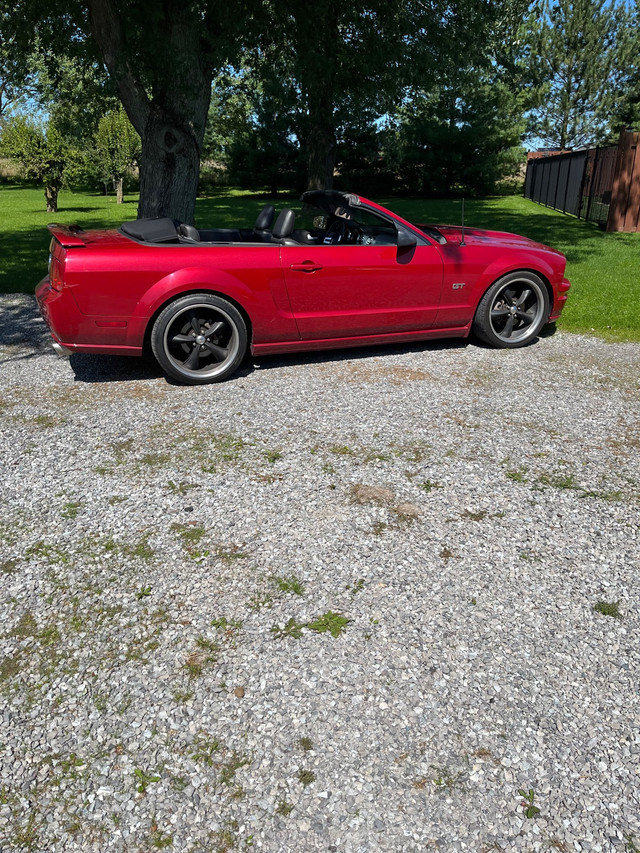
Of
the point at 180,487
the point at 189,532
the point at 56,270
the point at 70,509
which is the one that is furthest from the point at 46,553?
the point at 56,270

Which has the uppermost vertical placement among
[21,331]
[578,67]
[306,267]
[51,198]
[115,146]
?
[578,67]

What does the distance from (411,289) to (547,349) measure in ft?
5.58

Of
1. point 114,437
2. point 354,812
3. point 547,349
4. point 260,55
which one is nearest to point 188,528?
point 114,437

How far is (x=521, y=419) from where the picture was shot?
4.98 metres

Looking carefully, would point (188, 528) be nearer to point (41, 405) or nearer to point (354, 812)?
point (354, 812)

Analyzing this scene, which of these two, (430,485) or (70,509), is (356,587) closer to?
(430,485)

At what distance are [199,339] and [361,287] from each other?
4.83 ft

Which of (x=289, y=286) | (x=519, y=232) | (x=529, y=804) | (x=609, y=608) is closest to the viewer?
(x=529, y=804)

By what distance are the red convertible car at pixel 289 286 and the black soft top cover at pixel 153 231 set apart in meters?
0.01

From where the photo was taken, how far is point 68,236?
5.53 metres

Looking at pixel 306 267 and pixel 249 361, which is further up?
pixel 306 267

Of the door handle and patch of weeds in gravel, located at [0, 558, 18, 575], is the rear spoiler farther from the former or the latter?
patch of weeds in gravel, located at [0, 558, 18, 575]

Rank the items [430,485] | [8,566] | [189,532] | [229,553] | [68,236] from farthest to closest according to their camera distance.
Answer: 1. [68,236]
2. [430,485]
3. [189,532]
4. [229,553]
5. [8,566]

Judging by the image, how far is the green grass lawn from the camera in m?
8.37
